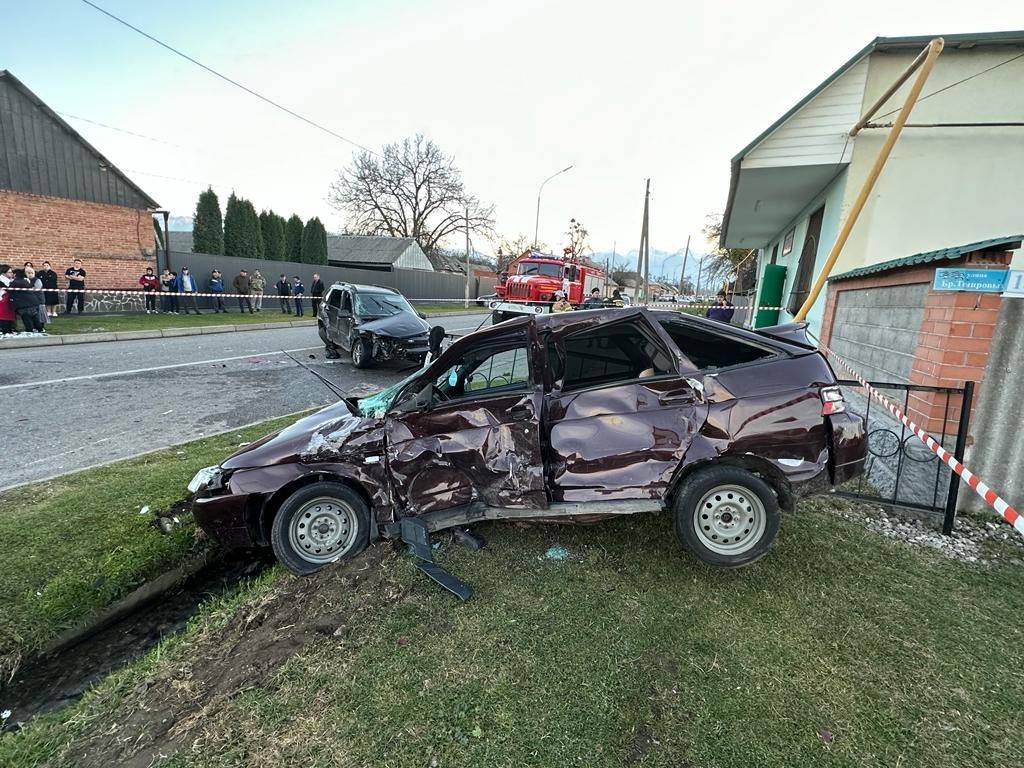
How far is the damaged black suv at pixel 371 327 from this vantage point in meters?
9.82

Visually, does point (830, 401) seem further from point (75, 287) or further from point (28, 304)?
point (75, 287)

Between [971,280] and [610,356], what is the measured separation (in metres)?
2.82

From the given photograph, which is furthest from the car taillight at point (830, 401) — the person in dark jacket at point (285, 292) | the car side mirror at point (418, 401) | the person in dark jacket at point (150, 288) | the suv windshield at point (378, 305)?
the person in dark jacket at point (285, 292)

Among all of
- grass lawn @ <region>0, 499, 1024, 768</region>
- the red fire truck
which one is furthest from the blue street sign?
the red fire truck

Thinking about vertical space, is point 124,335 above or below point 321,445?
below

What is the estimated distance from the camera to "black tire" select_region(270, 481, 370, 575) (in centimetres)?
332

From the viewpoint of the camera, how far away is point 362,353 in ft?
32.8

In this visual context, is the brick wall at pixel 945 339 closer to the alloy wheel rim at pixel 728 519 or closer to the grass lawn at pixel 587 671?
the grass lawn at pixel 587 671

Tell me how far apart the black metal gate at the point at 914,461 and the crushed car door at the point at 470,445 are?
237 centimetres

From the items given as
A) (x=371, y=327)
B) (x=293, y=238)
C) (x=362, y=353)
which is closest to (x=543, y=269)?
(x=371, y=327)

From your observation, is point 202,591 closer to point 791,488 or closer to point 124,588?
point 124,588

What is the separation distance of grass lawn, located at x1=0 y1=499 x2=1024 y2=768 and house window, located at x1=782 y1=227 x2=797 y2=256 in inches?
454

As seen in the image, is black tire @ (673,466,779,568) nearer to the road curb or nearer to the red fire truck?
the red fire truck

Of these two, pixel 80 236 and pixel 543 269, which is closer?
pixel 80 236
